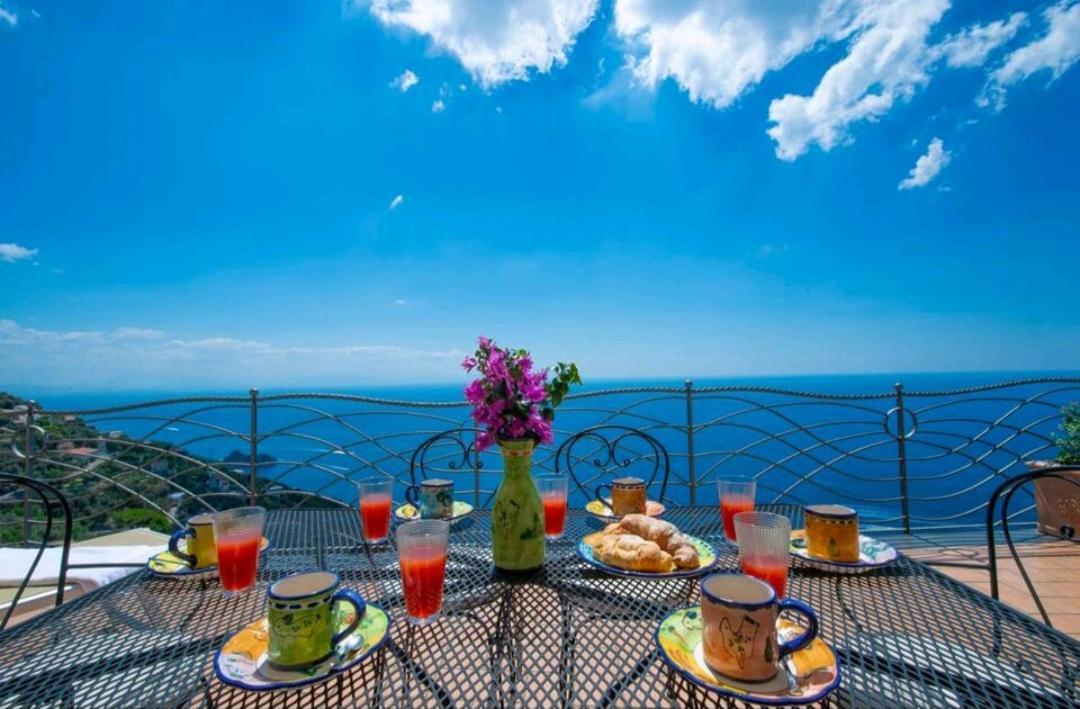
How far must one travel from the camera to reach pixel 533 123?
288 inches

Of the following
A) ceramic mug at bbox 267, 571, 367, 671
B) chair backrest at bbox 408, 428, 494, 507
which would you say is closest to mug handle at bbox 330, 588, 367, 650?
ceramic mug at bbox 267, 571, 367, 671

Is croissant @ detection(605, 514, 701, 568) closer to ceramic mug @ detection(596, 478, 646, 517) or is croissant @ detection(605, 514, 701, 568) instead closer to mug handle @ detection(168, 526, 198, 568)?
ceramic mug @ detection(596, 478, 646, 517)

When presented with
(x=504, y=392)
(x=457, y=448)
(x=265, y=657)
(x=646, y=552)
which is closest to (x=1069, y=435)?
(x=646, y=552)

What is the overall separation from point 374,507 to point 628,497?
71 cm

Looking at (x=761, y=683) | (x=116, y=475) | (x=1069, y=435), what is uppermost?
(x=761, y=683)

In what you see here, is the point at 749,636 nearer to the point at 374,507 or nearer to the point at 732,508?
the point at 732,508

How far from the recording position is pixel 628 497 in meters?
1.31

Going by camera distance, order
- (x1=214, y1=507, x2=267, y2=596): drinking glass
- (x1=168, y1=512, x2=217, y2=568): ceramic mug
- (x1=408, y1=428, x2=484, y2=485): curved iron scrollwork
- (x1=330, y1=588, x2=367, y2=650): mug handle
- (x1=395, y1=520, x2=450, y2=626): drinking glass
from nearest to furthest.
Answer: (x1=330, y1=588, x2=367, y2=650): mug handle → (x1=395, y1=520, x2=450, y2=626): drinking glass → (x1=214, y1=507, x2=267, y2=596): drinking glass → (x1=168, y1=512, x2=217, y2=568): ceramic mug → (x1=408, y1=428, x2=484, y2=485): curved iron scrollwork

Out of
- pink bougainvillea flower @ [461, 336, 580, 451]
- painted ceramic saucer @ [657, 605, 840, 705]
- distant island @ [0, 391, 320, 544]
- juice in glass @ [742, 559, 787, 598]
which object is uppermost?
pink bougainvillea flower @ [461, 336, 580, 451]

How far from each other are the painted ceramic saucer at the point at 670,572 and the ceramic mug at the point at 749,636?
0.28 metres

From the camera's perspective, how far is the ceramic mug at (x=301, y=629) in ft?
1.99

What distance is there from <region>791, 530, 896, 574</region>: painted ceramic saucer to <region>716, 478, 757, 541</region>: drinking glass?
0.43 feet

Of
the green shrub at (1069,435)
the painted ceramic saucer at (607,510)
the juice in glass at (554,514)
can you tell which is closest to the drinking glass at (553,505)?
the juice in glass at (554,514)

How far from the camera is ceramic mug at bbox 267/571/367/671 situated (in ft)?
1.99
